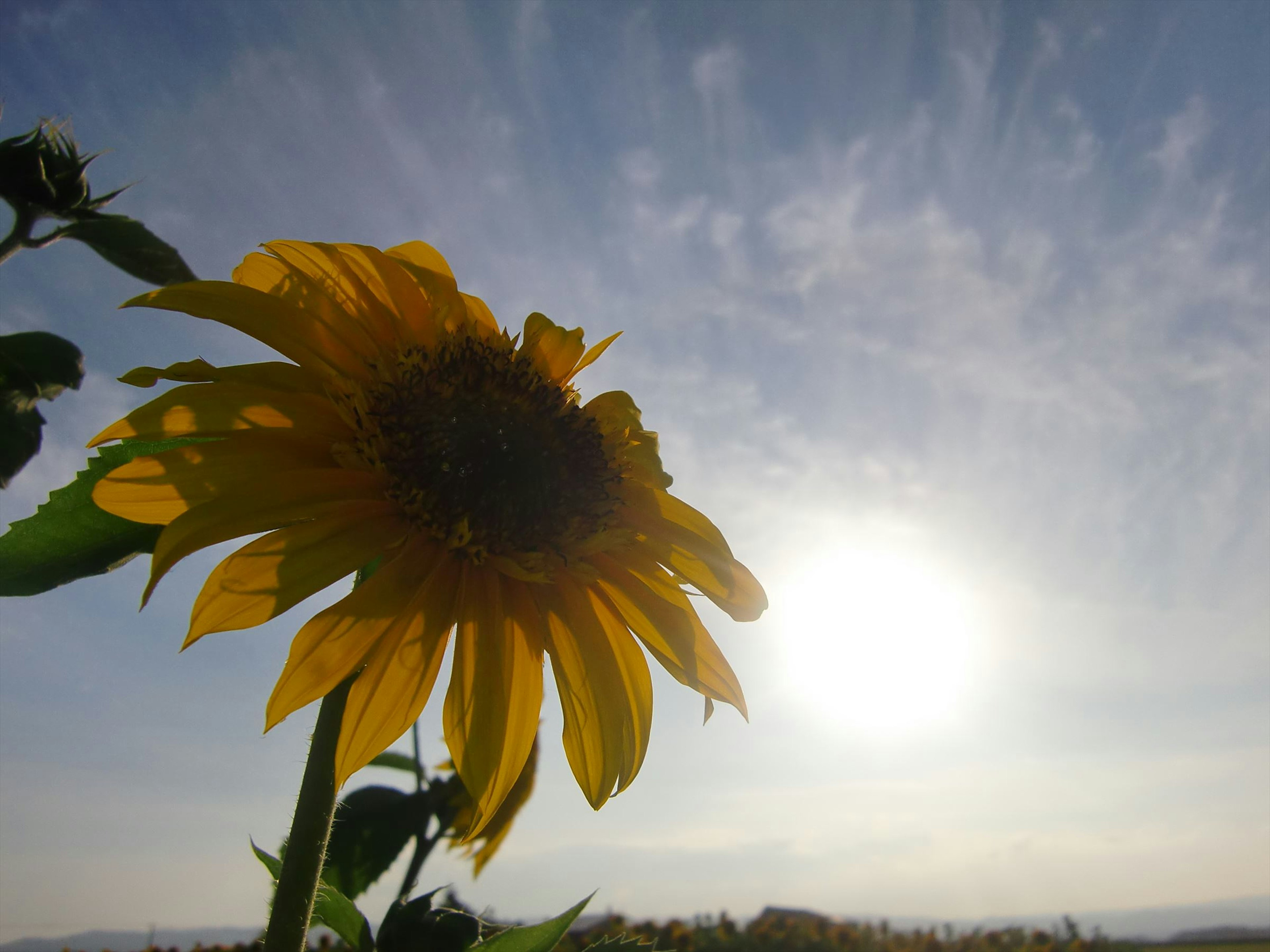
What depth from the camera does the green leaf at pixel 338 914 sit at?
116 centimetres

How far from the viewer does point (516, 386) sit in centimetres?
184

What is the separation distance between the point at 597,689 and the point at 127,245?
45.0 inches

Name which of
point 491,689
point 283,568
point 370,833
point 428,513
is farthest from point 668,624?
point 370,833

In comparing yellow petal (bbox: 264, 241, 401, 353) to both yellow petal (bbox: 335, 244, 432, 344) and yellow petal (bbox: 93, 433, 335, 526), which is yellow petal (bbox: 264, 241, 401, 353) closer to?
yellow petal (bbox: 335, 244, 432, 344)

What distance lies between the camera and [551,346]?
72.6 inches

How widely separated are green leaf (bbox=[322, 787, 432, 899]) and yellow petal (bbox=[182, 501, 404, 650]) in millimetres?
890

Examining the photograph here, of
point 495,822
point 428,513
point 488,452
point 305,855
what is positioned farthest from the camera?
point 495,822

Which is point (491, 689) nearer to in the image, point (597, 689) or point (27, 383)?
point (597, 689)

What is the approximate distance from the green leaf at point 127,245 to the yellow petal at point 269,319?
11 cm

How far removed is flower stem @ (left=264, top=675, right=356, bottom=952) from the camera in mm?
972

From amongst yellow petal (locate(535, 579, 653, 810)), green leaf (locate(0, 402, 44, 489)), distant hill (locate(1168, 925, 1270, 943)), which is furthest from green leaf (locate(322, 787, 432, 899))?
distant hill (locate(1168, 925, 1270, 943))

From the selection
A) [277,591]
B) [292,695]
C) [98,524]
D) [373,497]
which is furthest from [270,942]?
[373,497]

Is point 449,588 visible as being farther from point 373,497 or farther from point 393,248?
point 393,248

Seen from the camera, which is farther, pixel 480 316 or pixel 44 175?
pixel 480 316
